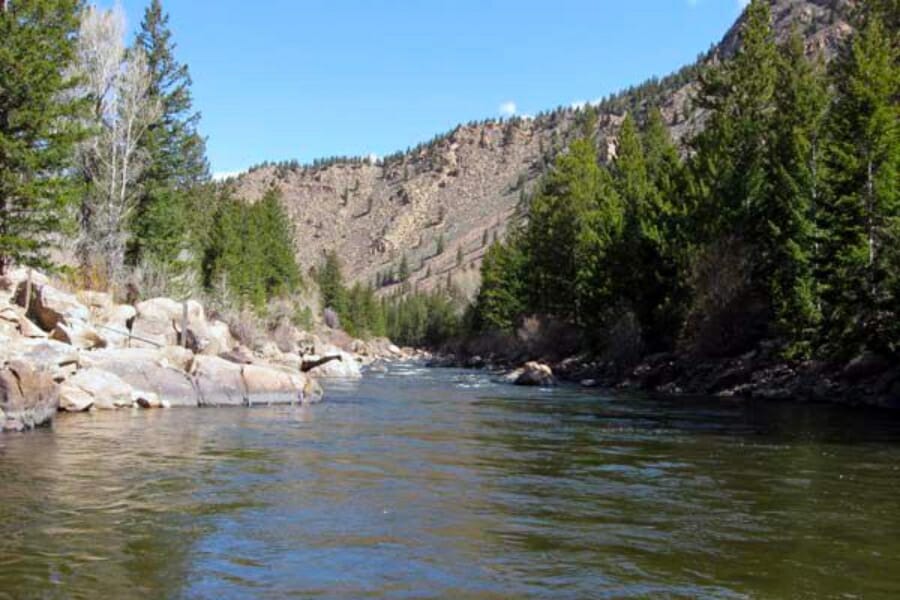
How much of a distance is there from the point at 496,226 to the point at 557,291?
13184 cm

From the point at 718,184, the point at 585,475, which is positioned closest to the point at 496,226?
the point at 718,184

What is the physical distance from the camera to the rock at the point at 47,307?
25.4 meters

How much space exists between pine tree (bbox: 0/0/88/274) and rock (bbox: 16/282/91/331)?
1.39m

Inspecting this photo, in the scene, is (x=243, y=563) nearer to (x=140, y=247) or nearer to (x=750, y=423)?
(x=750, y=423)

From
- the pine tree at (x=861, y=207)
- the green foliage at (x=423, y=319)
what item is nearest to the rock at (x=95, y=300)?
the pine tree at (x=861, y=207)

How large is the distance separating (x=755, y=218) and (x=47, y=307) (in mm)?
33277

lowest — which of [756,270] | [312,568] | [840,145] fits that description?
[312,568]

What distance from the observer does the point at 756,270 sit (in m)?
41.3

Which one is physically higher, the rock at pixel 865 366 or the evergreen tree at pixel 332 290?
the evergreen tree at pixel 332 290

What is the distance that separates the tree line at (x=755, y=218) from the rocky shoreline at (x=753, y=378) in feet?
3.07

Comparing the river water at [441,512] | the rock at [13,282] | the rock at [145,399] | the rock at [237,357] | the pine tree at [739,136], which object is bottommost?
the river water at [441,512]

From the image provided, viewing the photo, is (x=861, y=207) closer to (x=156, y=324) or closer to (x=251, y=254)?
(x=156, y=324)

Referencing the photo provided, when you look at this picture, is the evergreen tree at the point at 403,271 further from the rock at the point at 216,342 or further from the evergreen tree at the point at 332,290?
the rock at the point at 216,342

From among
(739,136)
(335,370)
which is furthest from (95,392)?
(739,136)
